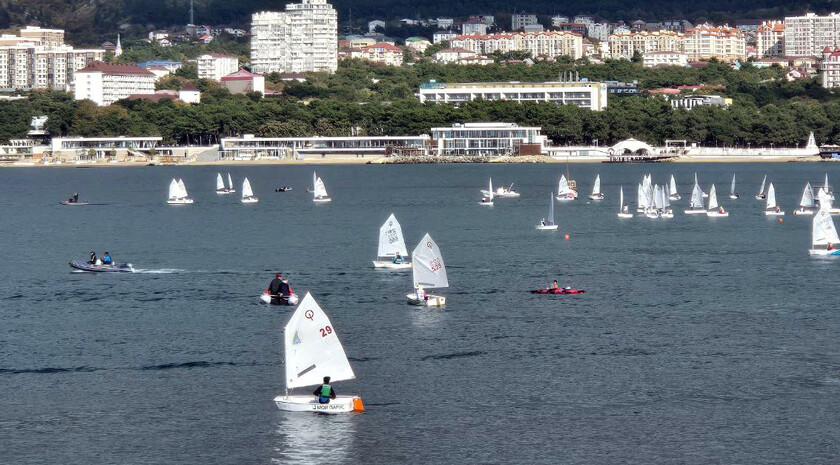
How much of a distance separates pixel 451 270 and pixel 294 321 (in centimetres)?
3701

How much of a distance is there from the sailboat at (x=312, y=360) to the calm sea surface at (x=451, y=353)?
546mm

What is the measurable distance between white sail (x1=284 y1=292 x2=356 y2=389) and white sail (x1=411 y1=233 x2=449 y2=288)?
65.9 feet

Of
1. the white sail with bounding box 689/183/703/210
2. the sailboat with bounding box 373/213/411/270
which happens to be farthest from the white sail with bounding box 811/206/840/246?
the white sail with bounding box 689/183/703/210

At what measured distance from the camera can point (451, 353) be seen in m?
53.3

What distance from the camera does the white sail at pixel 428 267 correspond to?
2506 inches

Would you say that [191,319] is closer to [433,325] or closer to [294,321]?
[433,325]

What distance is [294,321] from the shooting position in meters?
42.6

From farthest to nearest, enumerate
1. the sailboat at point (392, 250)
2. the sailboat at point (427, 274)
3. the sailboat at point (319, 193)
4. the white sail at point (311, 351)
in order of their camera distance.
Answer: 1. the sailboat at point (319, 193)
2. the sailboat at point (392, 250)
3. the sailboat at point (427, 274)
4. the white sail at point (311, 351)

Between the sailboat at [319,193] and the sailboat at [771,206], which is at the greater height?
the sailboat at [319,193]

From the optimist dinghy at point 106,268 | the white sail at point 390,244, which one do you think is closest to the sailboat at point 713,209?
the white sail at point 390,244

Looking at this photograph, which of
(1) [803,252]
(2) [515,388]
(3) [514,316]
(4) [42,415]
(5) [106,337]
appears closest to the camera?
(4) [42,415]

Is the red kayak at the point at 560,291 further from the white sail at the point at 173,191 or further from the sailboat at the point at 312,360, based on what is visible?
the white sail at the point at 173,191

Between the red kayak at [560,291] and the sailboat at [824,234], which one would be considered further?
the sailboat at [824,234]

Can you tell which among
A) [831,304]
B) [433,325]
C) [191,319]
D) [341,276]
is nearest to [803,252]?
[831,304]
